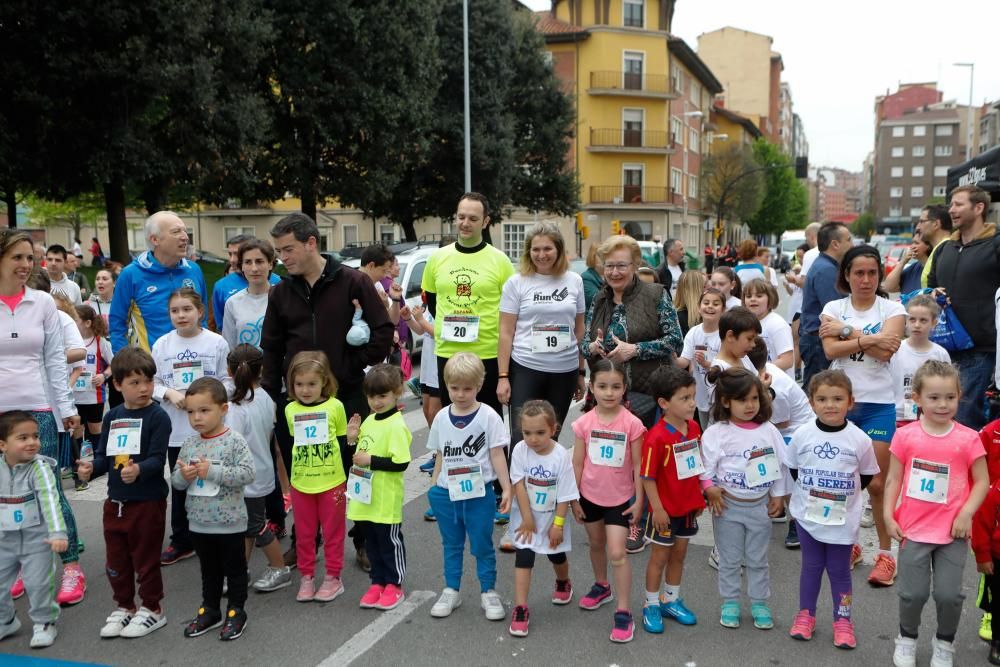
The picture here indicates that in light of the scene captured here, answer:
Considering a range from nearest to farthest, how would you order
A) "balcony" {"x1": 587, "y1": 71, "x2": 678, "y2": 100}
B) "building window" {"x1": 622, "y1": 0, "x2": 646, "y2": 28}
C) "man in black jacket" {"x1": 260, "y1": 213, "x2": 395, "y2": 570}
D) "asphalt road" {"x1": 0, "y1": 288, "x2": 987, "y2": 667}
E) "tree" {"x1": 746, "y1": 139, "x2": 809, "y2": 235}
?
"asphalt road" {"x1": 0, "y1": 288, "x2": 987, "y2": 667} → "man in black jacket" {"x1": 260, "y1": 213, "x2": 395, "y2": 570} → "balcony" {"x1": 587, "y1": 71, "x2": 678, "y2": 100} → "building window" {"x1": 622, "y1": 0, "x2": 646, "y2": 28} → "tree" {"x1": 746, "y1": 139, "x2": 809, "y2": 235}

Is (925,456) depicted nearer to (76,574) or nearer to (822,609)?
(822,609)

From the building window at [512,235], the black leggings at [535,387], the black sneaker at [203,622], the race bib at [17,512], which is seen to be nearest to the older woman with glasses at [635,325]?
the black leggings at [535,387]

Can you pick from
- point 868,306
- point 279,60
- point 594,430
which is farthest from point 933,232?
point 279,60

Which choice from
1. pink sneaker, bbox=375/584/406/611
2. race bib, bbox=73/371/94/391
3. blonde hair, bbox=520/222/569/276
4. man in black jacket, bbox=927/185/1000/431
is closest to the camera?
pink sneaker, bbox=375/584/406/611

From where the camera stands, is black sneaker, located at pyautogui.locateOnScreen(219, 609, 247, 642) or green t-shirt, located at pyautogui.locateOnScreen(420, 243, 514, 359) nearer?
black sneaker, located at pyautogui.locateOnScreen(219, 609, 247, 642)

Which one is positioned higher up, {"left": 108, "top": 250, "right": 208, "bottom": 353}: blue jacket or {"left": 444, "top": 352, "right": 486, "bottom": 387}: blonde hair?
{"left": 108, "top": 250, "right": 208, "bottom": 353}: blue jacket

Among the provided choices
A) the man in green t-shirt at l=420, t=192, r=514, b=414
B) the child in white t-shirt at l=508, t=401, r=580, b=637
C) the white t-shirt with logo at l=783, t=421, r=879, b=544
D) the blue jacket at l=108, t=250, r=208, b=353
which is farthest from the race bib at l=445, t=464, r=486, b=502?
the blue jacket at l=108, t=250, r=208, b=353

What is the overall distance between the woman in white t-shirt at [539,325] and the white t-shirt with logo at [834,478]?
5.36ft

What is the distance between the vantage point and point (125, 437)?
413 cm

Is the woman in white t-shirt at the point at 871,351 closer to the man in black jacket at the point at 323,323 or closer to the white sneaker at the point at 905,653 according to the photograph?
the white sneaker at the point at 905,653

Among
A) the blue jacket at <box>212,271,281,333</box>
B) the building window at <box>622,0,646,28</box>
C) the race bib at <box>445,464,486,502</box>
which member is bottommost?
the race bib at <box>445,464,486,502</box>

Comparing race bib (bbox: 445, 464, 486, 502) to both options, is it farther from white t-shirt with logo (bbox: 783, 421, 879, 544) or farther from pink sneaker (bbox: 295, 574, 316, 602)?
white t-shirt with logo (bbox: 783, 421, 879, 544)

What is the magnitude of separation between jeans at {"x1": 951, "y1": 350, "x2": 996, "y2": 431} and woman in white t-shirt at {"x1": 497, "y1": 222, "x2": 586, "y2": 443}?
251 centimetres

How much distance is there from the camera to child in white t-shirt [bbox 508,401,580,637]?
13.3ft
